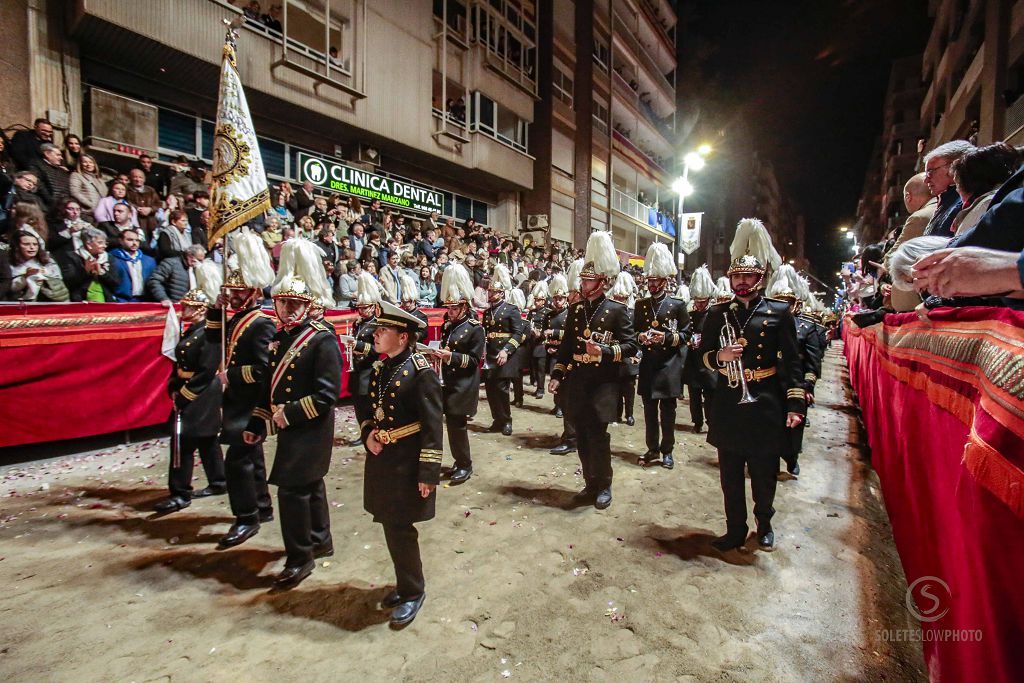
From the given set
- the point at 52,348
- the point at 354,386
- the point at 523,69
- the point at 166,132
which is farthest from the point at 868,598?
the point at 523,69

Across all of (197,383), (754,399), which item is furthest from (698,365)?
(197,383)

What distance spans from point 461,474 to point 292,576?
237 cm

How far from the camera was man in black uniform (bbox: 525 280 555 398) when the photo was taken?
1059 cm

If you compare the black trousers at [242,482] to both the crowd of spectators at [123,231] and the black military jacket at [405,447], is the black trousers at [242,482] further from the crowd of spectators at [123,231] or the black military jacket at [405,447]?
the crowd of spectators at [123,231]

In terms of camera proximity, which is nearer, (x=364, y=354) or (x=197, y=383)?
(x=197, y=383)

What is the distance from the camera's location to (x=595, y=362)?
4859 millimetres

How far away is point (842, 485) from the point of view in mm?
5531

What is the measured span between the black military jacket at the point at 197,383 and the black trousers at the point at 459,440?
8.13 feet

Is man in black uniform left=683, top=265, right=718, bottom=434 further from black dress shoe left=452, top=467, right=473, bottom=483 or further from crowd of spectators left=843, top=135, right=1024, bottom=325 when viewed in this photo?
black dress shoe left=452, top=467, right=473, bottom=483

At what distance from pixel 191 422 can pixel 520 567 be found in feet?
11.4

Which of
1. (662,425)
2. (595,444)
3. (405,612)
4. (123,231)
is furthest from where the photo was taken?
(123,231)

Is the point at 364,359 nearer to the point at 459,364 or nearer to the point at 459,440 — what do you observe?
the point at 459,364

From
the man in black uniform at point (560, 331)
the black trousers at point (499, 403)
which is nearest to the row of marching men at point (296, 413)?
the man in black uniform at point (560, 331)

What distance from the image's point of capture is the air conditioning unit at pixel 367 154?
637 inches
